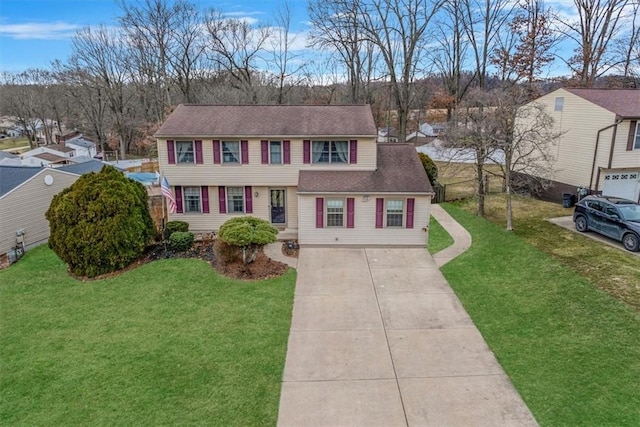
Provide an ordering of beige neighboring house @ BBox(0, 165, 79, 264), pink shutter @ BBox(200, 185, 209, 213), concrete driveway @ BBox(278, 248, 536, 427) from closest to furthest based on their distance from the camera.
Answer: concrete driveway @ BBox(278, 248, 536, 427)
beige neighboring house @ BBox(0, 165, 79, 264)
pink shutter @ BBox(200, 185, 209, 213)

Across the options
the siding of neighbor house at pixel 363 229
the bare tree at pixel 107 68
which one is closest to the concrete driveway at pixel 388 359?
the siding of neighbor house at pixel 363 229

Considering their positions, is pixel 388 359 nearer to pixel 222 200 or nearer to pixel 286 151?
pixel 286 151

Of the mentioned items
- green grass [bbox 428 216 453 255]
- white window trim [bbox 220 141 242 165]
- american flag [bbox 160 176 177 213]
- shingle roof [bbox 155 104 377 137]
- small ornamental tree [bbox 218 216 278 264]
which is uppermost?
shingle roof [bbox 155 104 377 137]

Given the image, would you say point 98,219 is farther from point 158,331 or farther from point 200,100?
point 200,100

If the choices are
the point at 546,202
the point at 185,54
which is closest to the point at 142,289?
the point at 546,202

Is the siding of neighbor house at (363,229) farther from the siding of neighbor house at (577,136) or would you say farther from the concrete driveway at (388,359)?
the siding of neighbor house at (577,136)

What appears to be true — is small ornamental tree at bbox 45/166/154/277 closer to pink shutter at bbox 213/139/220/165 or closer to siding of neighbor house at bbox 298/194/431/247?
pink shutter at bbox 213/139/220/165

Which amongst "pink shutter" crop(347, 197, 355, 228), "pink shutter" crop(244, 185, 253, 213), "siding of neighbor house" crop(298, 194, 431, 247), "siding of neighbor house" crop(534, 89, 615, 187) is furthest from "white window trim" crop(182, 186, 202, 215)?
"siding of neighbor house" crop(534, 89, 615, 187)
